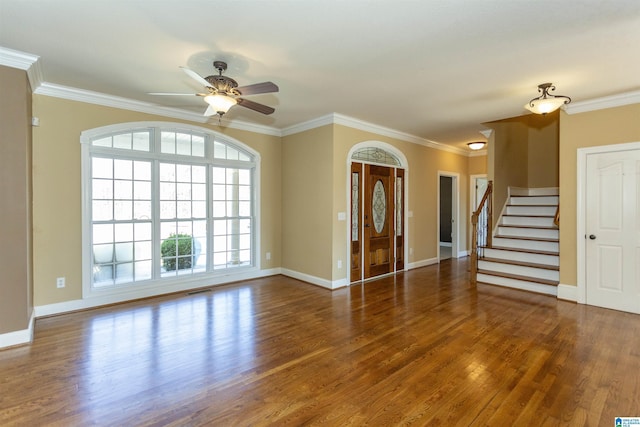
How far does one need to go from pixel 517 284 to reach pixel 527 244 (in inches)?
37.2

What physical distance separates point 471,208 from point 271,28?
7256mm

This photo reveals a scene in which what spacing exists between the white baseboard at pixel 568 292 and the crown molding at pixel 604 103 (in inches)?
98.5

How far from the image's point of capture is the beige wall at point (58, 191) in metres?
3.88

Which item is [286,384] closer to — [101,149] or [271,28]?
[271,28]

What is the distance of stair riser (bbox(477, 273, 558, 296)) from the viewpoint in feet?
15.9

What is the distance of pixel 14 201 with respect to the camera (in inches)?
123

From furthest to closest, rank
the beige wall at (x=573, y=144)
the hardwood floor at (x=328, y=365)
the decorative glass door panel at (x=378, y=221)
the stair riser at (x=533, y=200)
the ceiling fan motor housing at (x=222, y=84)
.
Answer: the stair riser at (x=533, y=200)
the decorative glass door panel at (x=378, y=221)
the beige wall at (x=573, y=144)
the ceiling fan motor housing at (x=222, y=84)
the hardwood floor at (x=328, y=365)

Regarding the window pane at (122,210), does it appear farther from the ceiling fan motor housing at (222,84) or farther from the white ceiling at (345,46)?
the ceiling fan motor housing at (222,84)

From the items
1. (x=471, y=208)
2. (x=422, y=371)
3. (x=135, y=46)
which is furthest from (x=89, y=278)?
(x=471, y=208)

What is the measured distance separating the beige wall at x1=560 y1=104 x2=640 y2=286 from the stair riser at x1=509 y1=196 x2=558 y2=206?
7.23 ft

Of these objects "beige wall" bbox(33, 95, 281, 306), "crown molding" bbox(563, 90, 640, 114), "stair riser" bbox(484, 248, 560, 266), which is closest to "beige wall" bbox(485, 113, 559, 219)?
"stair riser" bbox(484, 248, 560, 266)

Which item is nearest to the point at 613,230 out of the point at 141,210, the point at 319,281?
the point at 319,281

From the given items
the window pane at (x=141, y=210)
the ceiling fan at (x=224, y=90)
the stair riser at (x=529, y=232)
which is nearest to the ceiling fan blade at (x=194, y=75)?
the ceiling fan at (x=224, y=90)

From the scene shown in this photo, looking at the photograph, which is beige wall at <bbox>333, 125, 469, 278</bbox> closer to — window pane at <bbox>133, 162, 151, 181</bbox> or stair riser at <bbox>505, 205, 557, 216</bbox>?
stair riser at <bbox>505, 205, 557, 216</bbox>
